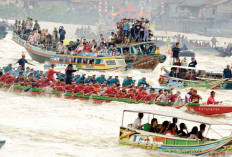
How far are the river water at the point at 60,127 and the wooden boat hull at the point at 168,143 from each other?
0.21 metres

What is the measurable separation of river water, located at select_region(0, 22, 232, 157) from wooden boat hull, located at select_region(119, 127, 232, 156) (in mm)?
212

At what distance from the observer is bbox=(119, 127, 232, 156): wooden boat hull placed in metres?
16.1

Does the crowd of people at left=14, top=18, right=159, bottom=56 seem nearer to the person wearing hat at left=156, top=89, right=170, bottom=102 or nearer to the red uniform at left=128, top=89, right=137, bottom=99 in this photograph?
the red uniform at left=128, top=89, right=137, bottom=99

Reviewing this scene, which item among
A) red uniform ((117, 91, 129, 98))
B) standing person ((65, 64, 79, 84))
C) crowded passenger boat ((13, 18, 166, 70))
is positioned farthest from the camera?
crowded passenger boat ((13, 18, 166, 70))

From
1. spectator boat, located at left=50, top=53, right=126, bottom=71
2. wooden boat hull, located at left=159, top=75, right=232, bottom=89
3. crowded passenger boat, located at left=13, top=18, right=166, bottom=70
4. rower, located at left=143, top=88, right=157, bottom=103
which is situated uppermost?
crowded passenger boat, located at left=13, top=18, right=166, bottom=70

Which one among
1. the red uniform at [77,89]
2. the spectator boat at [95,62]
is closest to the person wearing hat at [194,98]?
the red uniform at [77,89]

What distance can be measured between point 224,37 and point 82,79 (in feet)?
202

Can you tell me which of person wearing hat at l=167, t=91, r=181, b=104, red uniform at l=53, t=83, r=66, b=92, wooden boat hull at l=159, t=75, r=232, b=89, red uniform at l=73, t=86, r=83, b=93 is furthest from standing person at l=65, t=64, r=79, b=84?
wooden boat hull at l=159, t=75, r=232, b=89

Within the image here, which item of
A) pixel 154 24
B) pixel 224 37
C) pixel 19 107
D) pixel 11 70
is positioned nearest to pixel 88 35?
pixel 154 24

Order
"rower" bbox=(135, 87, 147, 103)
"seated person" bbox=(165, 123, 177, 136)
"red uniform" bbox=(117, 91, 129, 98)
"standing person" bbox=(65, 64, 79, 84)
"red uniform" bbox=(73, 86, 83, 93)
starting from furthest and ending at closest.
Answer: "standing person" bbox=(65, 64, 79, 84), "red uniform" bbox=(73, 86, 83, 93), "red uniform" bbox=(117, 91, 129, 98), "rower" bbox=(135, 87, 147, 103), "seated person" bbox=(165, 123, 177, 136)

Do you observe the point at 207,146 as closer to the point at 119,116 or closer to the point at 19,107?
the point at 119,116

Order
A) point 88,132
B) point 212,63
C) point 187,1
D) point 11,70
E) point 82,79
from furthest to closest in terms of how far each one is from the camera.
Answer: point 187,1
point 212,63
point 11,70
point 82,79
point 88,132

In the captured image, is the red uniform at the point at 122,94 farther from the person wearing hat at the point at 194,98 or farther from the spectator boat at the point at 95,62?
the spectator boat at the point at 95,62

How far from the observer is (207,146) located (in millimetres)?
16141
